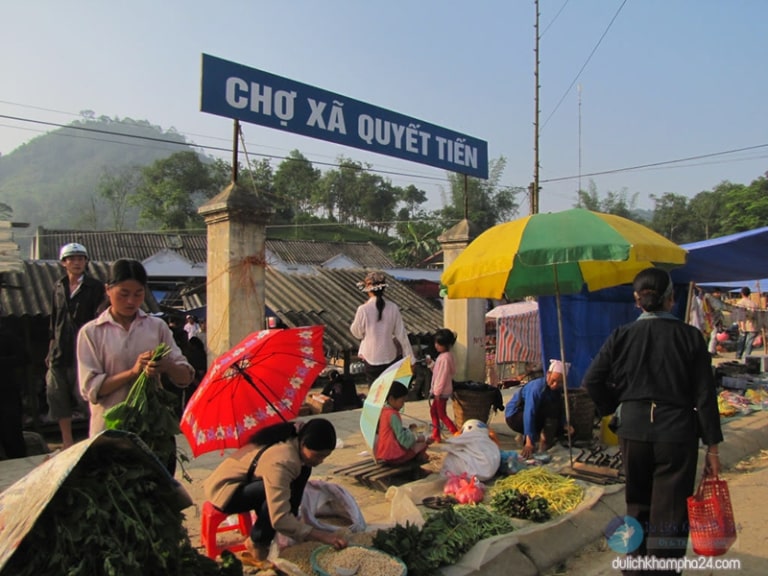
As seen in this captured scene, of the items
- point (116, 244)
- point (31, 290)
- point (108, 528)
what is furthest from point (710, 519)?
point (116, 244)

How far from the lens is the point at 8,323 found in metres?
6.78

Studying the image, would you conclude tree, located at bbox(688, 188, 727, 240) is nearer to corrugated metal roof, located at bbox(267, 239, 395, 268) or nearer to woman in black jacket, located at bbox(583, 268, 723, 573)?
corrugated metal roof, located at bbox(267, 239, 395, 268)

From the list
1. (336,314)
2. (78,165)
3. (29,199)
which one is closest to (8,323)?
(336,314)

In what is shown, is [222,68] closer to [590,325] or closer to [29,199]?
[590,325]

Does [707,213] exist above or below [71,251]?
above

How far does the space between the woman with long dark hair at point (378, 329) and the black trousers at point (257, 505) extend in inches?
117

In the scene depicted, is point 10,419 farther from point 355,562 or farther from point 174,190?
point 174,190

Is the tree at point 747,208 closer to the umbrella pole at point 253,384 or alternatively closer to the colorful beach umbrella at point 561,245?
the colorful beach umbrella at point 561,245

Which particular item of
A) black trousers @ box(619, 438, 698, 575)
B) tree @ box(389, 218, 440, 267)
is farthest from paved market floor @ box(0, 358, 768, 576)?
tree @ box(389, 218, 440, 267)

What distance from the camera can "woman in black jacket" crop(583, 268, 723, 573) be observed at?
2867mm

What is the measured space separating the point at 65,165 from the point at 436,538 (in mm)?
187773

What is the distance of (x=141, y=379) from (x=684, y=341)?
8.97 ft

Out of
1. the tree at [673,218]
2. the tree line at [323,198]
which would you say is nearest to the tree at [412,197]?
the tree line at [323,198]

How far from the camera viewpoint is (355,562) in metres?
2.88
